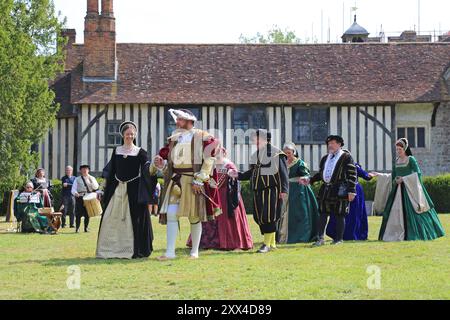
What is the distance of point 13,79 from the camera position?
24.0 m

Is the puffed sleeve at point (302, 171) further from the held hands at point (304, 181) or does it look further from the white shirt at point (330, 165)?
the white shirt at point (330, 165)

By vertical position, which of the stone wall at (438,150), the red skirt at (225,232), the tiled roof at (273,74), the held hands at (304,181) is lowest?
the red skirt at (225,232)

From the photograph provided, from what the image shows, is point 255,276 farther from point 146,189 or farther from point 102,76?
point 102,76

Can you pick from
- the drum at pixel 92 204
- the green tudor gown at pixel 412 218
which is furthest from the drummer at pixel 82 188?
the green tudor gown at pixel 412 218

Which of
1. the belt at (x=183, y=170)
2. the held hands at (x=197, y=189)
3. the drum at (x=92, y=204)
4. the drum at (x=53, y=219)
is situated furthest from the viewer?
the drum at (x=53, y=219)

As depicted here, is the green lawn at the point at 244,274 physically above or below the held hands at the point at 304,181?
below

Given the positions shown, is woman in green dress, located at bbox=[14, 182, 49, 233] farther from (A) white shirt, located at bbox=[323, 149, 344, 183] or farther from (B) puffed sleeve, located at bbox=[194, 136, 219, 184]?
(B) puffed sleeve, located at bbox=[194, 136, 219, 184]

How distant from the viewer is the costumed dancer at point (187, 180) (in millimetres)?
11383

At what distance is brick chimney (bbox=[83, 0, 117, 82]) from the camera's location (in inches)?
1184

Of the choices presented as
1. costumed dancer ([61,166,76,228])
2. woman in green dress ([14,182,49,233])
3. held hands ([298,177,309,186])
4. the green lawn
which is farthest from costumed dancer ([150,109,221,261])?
costumed dancer ([61,166,76,228])

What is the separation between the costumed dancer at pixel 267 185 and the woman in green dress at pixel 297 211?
66.0 inches

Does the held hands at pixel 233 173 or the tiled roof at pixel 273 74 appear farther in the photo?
the tiled roof at pixel 273 74

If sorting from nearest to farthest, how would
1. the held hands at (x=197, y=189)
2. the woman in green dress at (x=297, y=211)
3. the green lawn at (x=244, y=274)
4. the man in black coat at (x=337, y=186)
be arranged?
the green lawn at (x=244, y=274)
the held hands at (x=197, y=189)
the man in black coat at (x=337, y=186)
the woman in green dress at (x=297, y=211)
